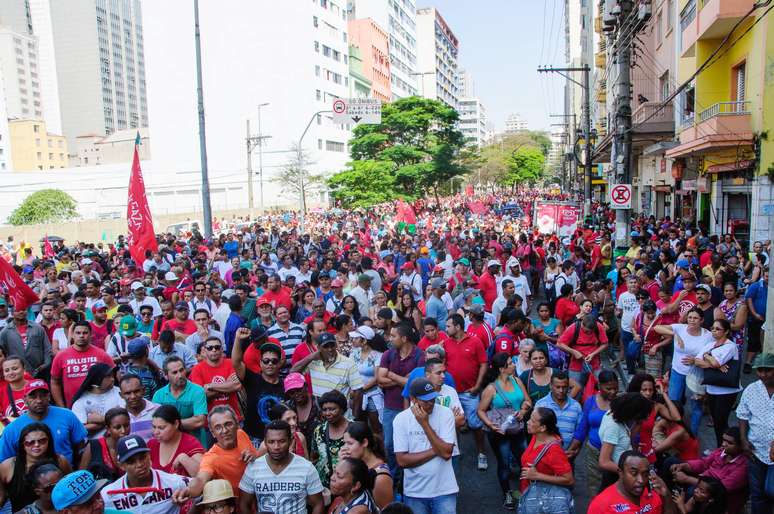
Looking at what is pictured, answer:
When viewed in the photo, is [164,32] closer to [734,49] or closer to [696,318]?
[734,49]

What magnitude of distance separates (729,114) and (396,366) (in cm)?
1346

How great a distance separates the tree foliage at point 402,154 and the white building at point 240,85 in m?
16.8

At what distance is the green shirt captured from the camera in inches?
211

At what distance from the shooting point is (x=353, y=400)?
Result: 235 inches

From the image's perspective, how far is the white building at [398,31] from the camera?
86.1 meters

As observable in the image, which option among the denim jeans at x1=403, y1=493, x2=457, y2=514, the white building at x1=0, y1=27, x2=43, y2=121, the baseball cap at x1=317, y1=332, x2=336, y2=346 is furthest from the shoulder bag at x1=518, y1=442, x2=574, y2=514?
the white building at x1=0, y1=27, x2=43, y2=121

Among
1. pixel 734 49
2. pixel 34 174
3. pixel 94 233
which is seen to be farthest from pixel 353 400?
pixel 34 174

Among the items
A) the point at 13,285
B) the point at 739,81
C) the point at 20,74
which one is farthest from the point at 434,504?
the point at 20,74

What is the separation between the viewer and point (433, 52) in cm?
11500

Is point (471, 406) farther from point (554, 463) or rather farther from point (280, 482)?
point (280, 482)

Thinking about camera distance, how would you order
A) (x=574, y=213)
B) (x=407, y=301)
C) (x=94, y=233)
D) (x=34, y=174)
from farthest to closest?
(x=34, y=174)
(x=94, y=233)
(x=574, y=213)
(x=407, y=301)

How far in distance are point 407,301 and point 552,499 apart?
14.6ft

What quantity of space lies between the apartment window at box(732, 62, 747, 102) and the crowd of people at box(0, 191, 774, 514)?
31.0 feet

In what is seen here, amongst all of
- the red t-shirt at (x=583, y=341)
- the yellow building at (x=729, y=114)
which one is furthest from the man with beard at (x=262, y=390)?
the yellow building at (x=729, y=114)
